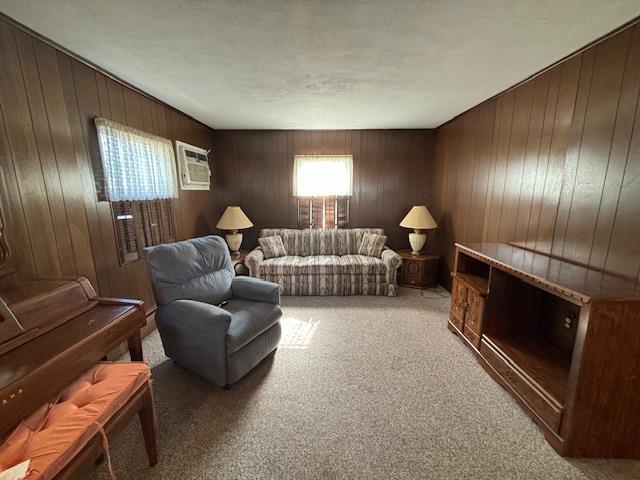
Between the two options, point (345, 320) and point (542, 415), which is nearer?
point (542, 415)

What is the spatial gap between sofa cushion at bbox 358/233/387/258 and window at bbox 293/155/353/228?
559mm

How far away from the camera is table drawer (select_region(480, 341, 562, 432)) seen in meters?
1.41

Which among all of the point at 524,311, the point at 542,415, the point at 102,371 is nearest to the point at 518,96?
the point at 524,311

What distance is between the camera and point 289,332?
2.58 metres

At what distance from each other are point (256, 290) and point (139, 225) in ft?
4.45

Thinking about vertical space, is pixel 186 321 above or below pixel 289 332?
above

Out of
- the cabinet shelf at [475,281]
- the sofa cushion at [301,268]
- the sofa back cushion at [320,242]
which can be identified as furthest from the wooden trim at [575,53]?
the sofa cushion at [301,268]

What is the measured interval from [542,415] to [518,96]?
250 cm

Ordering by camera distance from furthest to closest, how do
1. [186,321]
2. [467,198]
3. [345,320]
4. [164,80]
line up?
[467,198], [345,320], [164,80], [186,321]

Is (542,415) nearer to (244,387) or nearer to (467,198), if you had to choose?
(244,387)

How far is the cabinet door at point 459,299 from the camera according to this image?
7.63 feet

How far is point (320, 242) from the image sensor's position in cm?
399

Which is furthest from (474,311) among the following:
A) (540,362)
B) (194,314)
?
(194,314)

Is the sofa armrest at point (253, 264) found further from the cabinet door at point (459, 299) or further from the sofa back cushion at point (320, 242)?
the cabinet door at point (459, 299)
